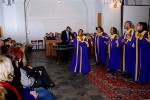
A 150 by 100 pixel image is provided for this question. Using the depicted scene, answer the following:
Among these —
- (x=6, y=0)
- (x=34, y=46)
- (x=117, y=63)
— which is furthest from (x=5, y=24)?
(x=117, y=63)

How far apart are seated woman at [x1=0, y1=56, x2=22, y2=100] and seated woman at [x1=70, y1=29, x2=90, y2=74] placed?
18.9 ft

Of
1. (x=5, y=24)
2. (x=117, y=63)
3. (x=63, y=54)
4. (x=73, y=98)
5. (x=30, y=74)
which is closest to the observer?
(x=30, y=74)

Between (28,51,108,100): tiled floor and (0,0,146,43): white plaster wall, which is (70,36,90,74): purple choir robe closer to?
(28,51,108,100): tiled floor

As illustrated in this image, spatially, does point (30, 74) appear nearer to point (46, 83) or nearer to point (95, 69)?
point (46, 83)

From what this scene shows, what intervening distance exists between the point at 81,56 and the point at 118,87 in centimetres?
227

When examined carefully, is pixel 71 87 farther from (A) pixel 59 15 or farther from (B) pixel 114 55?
(A) pixel 59 15

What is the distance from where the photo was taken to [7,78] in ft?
10.1

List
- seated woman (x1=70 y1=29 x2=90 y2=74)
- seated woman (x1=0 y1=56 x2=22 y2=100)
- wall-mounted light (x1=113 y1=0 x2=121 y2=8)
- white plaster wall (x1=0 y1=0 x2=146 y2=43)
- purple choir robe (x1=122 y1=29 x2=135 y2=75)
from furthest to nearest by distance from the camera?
white plaster wall (x1=0 y1=0 x2=146 y2=43)
wall-mounted light (x1=113 y1=0 x2=121 y2=8)
seated woman (x1=70 y1=29 x2=90 y2=74)
purple choir robe (x1=122 y1=29 x2=135 y2=75)
seated woman (x1=0 y1=56 x2=22 y2=100)

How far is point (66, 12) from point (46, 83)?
11383 millimetres

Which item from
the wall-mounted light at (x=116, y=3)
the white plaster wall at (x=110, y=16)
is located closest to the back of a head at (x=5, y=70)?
the white plaster wall at (x=110, y=16)

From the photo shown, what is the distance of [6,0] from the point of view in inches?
480

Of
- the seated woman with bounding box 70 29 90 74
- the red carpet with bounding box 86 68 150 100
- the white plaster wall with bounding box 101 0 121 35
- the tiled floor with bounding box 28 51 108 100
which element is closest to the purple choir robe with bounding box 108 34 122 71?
the red carpet with bounding box 86 68 150 100

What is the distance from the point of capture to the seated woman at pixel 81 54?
28.9ft

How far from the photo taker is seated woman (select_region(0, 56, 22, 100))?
3.06 m
